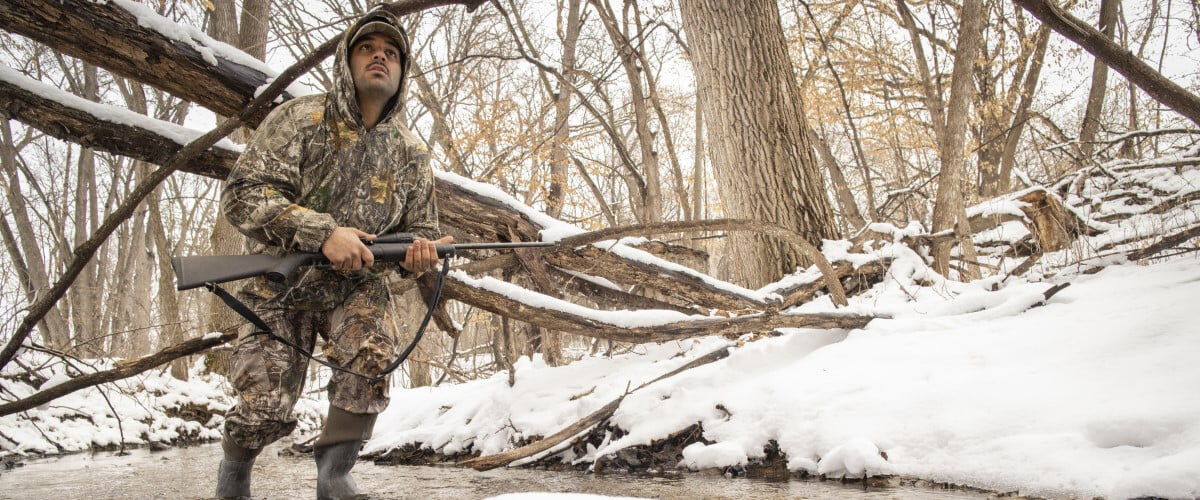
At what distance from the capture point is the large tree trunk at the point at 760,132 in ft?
17.3

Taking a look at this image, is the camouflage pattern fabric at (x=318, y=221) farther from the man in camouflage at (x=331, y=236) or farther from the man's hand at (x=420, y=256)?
the man's hand at (x=420, y=256)

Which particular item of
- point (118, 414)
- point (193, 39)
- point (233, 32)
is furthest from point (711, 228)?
point (233, 32)

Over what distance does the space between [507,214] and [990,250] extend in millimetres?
4384

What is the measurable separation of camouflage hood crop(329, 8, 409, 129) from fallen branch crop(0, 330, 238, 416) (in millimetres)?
1660

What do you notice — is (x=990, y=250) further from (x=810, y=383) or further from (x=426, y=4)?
(x=426, y=4)

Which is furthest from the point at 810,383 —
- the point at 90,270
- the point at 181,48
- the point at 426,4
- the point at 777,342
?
the point at 90,270

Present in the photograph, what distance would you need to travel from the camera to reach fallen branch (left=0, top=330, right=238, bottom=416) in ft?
11.2

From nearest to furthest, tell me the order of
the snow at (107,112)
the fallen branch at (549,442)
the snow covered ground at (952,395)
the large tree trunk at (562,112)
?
1. the snow covered ground at (952,395)
2. the snow at (107,112)
3. the fallen branch at (549,442)
4. the large tree trunk at (562,112)

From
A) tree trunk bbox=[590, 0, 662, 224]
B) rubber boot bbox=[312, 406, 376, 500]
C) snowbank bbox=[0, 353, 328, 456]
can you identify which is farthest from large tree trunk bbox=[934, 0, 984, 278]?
snowbank bbox=[0, 353, 328, 456]

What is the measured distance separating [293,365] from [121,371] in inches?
73.6

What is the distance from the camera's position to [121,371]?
3639mm

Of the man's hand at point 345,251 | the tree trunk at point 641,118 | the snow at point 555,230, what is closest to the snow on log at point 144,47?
the snow at point 555,230

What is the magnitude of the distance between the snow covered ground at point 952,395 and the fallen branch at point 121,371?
5.15 ft

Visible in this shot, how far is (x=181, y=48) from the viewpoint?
341 cm
